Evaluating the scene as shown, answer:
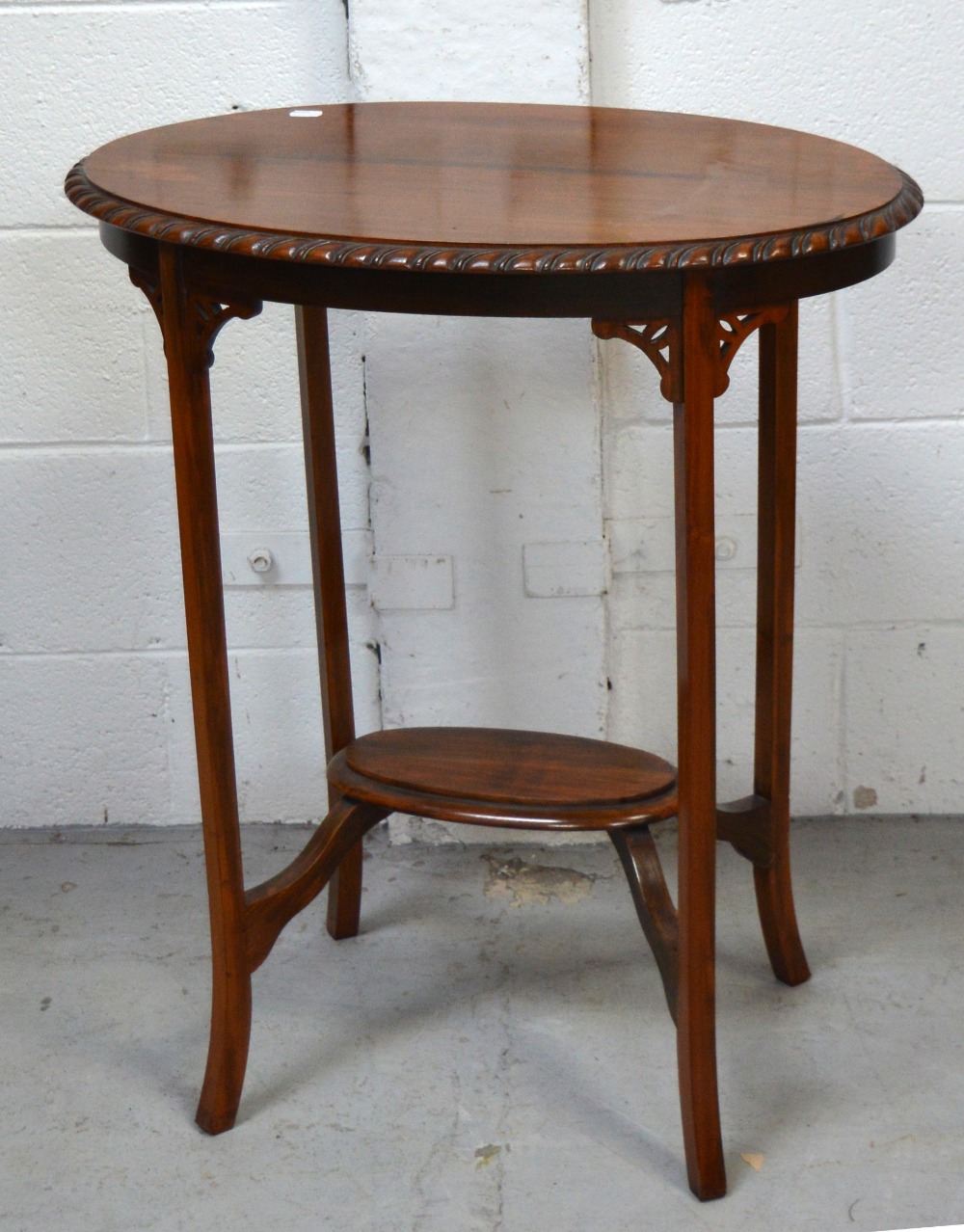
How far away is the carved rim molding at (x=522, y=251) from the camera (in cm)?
125

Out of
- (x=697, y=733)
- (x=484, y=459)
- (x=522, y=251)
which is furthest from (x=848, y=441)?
(x=522, y=251)

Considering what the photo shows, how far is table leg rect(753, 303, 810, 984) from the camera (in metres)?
1.75

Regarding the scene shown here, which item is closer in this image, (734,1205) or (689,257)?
(689,257)

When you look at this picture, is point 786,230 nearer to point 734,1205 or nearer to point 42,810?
point 734,1205

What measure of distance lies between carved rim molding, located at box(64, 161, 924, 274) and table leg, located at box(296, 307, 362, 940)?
516 mm

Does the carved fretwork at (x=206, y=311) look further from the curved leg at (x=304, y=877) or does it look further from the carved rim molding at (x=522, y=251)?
the curved leg at (x=304, y=877)

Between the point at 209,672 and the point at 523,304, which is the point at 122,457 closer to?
the point at 209,672

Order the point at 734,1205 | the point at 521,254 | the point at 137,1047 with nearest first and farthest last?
the point at 521,254 → the point at 734,1205 → the point at 137,1047

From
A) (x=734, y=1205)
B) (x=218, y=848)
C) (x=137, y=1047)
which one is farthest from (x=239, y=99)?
(x=734, y=1205)

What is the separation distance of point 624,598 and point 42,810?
3.36ft

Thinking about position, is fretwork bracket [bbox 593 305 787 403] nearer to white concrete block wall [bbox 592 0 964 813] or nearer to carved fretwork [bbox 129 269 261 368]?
carved fretwork [bbox 129 269 261 368]

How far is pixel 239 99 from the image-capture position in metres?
2.15

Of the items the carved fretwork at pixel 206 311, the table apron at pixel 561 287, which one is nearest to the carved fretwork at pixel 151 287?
the carved fretwork at pixel 206 311

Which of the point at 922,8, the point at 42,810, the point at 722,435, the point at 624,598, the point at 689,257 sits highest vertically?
the point at 922,8
